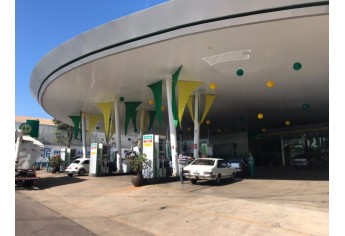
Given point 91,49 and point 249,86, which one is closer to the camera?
point 91,49

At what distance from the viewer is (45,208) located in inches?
430

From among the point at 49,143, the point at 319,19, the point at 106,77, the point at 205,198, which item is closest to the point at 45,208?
the point at 205,198

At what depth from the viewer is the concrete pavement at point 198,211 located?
7.49 m

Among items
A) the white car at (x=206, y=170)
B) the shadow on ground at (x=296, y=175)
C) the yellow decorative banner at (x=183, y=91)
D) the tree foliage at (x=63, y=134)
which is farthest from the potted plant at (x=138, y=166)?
the tree foliage at (x=63, y=134)

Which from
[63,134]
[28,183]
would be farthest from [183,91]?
[63,134]

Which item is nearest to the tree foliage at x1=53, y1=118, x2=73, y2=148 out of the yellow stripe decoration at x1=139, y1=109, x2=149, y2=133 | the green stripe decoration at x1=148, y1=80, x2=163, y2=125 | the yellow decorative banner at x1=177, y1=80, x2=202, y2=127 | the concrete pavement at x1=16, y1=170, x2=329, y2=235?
the yellow stripe decoration at x1=139, y1=109, x2=149, y2=133

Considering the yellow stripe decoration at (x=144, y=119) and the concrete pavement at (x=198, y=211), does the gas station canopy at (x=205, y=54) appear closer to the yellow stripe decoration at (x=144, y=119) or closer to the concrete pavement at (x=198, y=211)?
the yellow stripe decoration at (x=144, y=119)

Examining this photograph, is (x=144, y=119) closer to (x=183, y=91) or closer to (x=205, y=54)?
(x=183, y=91)

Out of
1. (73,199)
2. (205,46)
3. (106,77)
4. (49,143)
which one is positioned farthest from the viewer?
(49,143)

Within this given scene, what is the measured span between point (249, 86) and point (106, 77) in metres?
10.2
